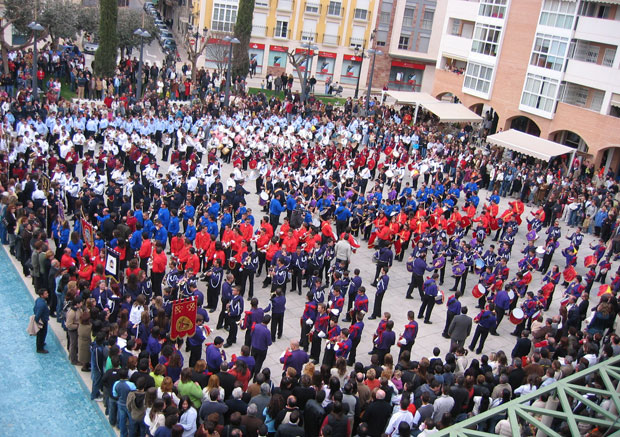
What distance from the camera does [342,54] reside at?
170ft

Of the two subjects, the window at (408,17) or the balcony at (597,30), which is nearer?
the balcony at (597,30)

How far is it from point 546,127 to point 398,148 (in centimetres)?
1267

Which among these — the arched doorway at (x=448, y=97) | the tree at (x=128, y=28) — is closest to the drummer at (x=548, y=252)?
the arched doorway at (x=448, y=97)

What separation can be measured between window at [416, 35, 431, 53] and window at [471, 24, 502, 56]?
1265 centimetres

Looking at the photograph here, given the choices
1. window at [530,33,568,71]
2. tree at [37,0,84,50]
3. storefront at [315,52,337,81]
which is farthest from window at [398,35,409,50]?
tree at [37,0,84,50]

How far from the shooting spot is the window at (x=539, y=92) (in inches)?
1394

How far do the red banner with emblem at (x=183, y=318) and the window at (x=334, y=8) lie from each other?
42.6 m

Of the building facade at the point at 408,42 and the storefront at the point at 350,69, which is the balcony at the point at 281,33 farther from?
the building facade at the point at 408,42

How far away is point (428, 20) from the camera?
170 ft

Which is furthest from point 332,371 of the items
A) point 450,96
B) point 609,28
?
point 450,96

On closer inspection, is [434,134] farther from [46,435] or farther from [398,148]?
[46,435]

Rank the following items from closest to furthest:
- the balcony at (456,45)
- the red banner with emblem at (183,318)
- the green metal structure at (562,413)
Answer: the green metal structure at (562,413)
the red banner with emblem at (183,318)
the balcony at (456,45)

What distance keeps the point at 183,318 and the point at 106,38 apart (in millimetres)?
26019

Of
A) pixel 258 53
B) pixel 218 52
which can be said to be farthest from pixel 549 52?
pixel 258 53
